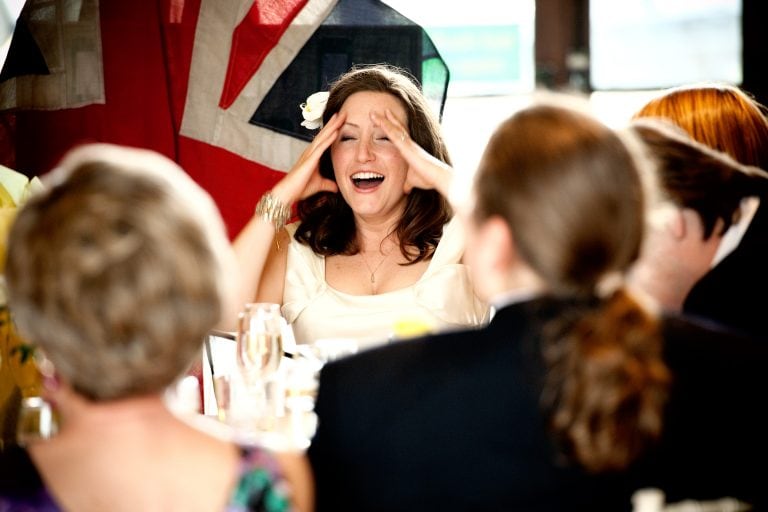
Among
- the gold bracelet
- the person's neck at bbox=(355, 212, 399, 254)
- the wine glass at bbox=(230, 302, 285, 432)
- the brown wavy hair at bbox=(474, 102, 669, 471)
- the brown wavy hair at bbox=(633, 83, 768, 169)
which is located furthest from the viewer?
the person's neck at bbox=(355, 212, 399, 254)

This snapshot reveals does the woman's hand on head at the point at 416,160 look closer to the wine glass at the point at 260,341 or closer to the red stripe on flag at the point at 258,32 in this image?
the red stripe on flag at the point at 258,32

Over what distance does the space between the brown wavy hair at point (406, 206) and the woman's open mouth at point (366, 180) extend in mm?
172

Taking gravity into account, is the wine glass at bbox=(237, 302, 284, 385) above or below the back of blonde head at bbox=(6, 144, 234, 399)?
below

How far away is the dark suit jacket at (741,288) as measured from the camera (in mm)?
1997

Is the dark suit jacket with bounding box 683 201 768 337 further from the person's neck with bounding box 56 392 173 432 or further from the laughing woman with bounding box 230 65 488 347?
the person's neck with bounding box 56 392 173 432

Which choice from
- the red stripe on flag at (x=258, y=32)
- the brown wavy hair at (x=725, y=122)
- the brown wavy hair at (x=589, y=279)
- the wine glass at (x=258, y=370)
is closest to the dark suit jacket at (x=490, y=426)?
the brown wavy hair at (x=589, y=279)

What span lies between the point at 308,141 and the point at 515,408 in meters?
2.03

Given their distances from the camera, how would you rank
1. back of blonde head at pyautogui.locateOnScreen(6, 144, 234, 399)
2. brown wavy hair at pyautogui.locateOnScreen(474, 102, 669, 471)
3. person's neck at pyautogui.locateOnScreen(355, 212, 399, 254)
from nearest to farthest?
back of blonde head at pyautogui.locateOnScreen(6, 144, 234, 399)
brown wavy hair at pyautogui.locateOnScreen(474, 102, 669, 471)
person's neck at pyautogui.locateOnScreen(355, 212, 399, 254)

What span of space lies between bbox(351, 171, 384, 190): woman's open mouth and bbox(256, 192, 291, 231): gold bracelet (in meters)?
0.21

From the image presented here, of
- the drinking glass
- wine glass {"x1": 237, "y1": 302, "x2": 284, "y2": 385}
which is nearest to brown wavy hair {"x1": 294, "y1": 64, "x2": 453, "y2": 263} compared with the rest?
wine glass {"x1": 237, "y1": 302, "x2": 284, "y2": 385}

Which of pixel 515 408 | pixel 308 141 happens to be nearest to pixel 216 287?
pixel 515 408

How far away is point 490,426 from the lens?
120cm

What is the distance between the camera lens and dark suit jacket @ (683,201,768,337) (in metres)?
2.00

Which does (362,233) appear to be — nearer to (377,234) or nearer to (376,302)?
(377,234)
